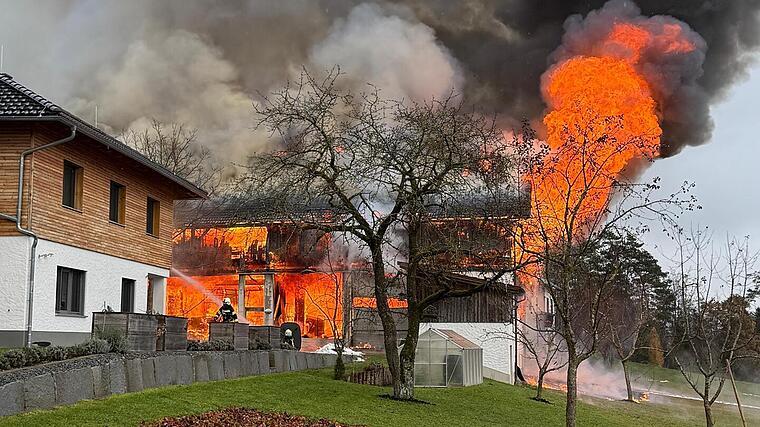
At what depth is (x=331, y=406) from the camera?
20.7m

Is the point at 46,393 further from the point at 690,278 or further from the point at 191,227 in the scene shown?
the point at 191,227

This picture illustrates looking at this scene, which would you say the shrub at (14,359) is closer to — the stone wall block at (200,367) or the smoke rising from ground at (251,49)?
the stone wall block at (200,367)

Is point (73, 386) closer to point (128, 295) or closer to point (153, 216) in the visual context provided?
point (128, 295)

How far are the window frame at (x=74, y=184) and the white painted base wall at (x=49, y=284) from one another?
4.66ft

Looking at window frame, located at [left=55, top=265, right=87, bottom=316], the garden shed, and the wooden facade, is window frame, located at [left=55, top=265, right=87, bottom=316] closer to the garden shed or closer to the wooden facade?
the wooden facade

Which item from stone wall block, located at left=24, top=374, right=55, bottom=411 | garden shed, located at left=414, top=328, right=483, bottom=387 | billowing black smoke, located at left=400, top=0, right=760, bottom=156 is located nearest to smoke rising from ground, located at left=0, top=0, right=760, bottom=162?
billowing black smoke, located at left=400, top=0, right=760, bottom=156

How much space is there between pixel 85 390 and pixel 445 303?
3101 centimetres

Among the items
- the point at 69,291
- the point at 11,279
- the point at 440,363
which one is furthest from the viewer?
the point at 440,363

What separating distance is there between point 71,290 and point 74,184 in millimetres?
3280

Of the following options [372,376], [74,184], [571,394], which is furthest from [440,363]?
[74,184]

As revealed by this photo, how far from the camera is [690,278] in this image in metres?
29.6

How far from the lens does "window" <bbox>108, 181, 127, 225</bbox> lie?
2842 centimetres

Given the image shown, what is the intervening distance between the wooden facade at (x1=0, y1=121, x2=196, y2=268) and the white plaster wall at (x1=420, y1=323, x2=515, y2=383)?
59.5 feet

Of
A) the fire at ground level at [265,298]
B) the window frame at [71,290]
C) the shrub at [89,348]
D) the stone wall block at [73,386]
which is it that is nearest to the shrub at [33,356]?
the shrub at [89,348]
